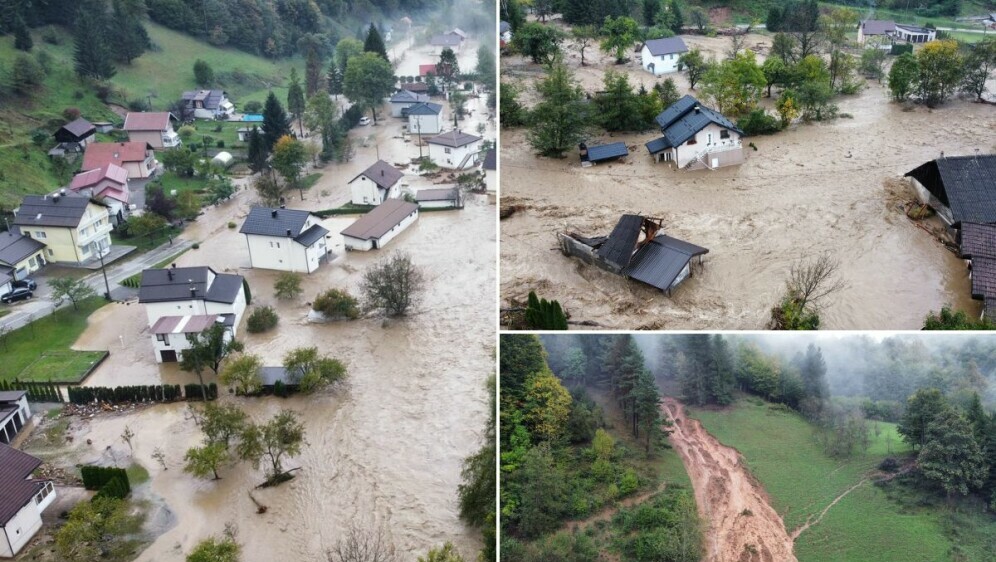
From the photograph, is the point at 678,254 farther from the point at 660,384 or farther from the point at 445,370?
the point at 445,370

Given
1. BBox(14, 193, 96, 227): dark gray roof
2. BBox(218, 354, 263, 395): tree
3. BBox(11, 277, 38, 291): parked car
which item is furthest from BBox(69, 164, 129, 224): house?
BBox(218, 354, 263, 395): tree

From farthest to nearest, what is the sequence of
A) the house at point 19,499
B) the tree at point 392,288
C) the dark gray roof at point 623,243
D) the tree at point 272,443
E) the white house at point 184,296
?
the tree at point 392,288, the white house at point 184,296, the tree at point 272,443, the dark gray roof at point 623,243, the house at point 19,499

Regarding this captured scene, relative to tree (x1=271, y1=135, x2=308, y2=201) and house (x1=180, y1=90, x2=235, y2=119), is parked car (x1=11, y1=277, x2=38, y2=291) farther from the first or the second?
house (x1=180, y1=90, x2=235, y2=119)

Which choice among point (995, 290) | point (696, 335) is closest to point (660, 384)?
point (696, 335)

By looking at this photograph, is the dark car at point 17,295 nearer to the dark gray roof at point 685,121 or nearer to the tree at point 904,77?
the dark gray roof at point 685,121

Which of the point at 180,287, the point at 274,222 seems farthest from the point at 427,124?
the point at 180,287

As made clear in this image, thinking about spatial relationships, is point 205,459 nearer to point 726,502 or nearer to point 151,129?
point 726,502

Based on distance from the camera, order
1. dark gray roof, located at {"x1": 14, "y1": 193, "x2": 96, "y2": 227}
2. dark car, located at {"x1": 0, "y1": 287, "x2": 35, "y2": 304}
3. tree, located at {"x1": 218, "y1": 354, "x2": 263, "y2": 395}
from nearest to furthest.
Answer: tree, located at {"x1": 218, "y1": 354, "x2": 263, "y2": 395}
dark car, located at {"x1": 0, "y1": 287, "x2": 35, "y2": 304}
dark gray roof, located at {"x1": 14, "y1": 193, "x2": 96, "y2": 227}

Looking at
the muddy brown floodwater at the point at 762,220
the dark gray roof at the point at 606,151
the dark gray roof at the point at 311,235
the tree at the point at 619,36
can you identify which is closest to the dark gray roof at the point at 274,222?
the dark gray roof at the point at 311,235
